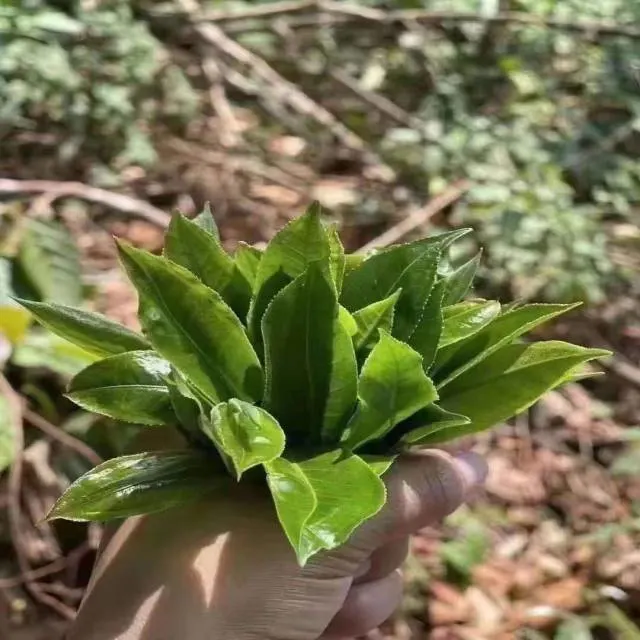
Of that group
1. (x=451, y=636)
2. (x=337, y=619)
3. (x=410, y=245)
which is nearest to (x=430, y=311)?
(x=410, y=245)

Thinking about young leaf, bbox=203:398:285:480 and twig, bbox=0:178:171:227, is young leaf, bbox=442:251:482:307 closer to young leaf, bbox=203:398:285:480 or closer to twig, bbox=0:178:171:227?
young leaf, bbox=203:398:285:480

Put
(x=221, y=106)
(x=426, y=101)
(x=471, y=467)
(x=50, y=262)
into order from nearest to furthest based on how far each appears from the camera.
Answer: (x=471, y=467), (x=50, y=262), (x=426, y=101), (x=221, y=106)

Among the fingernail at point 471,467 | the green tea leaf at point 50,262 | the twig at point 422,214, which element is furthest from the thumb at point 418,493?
the twig at point 422,214

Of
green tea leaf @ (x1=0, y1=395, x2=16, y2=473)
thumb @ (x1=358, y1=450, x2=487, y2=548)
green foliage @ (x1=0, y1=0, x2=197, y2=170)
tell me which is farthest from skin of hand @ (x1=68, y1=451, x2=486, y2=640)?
green foliage @ (x1=0, y1=0, x2=197, y2=170)

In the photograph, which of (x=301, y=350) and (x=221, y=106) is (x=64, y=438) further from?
(x=221, y=106)

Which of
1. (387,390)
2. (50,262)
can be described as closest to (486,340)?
(387,390)

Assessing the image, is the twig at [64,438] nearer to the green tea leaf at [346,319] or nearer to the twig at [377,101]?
the green tea leaf at [346,319]

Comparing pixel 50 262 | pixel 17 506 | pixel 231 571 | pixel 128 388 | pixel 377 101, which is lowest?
pixel 17 506
